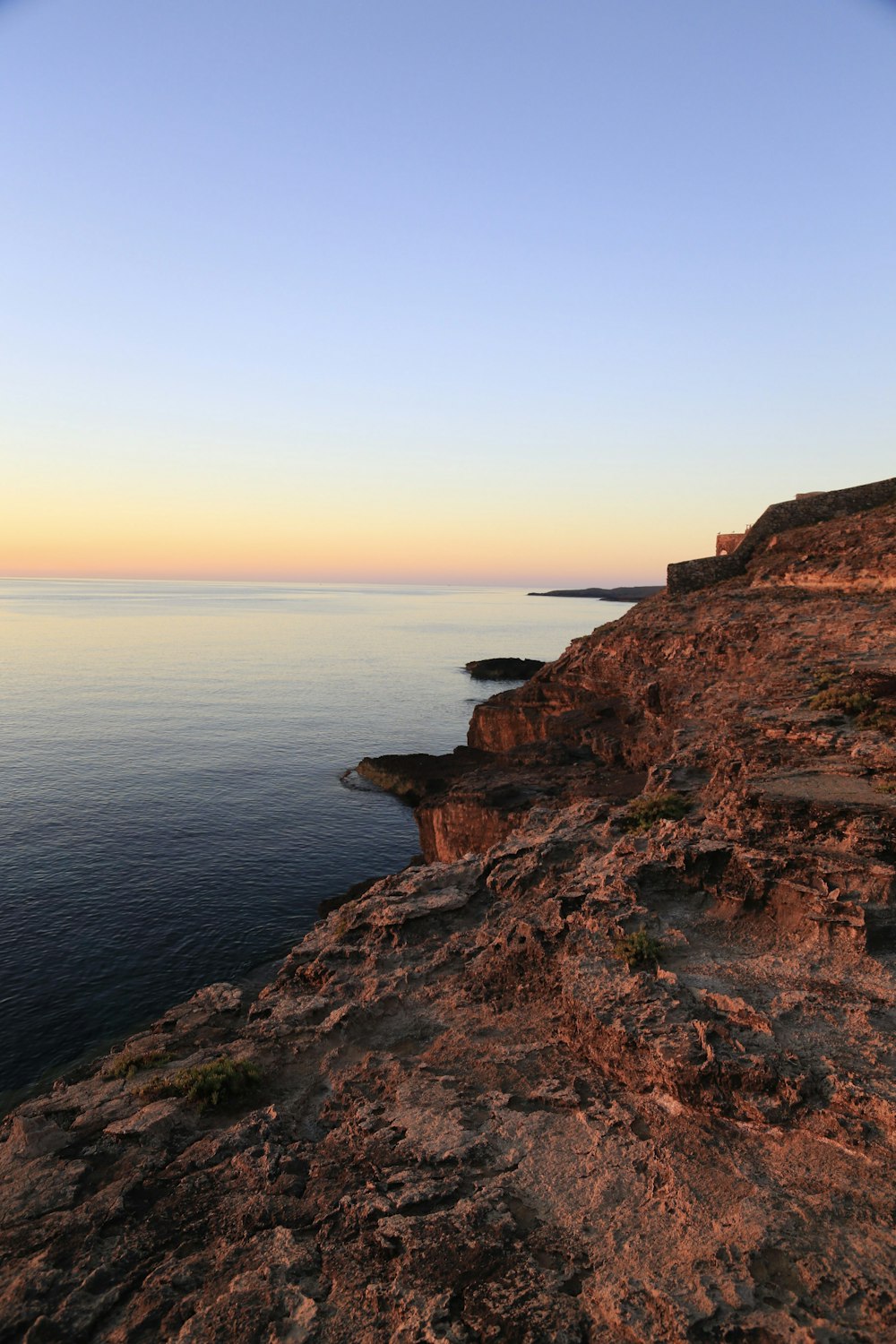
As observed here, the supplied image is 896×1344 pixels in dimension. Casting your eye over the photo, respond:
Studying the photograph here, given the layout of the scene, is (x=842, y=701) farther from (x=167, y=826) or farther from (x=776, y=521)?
(x=167, y=826)

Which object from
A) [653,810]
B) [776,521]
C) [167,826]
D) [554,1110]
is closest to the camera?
[554,1110]

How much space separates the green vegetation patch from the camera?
46.1 ft

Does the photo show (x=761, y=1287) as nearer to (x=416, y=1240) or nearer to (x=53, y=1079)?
(x=416, y=1240)

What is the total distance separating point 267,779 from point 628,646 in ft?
108

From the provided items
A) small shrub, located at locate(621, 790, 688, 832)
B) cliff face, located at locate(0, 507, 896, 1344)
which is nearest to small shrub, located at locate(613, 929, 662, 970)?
cliff face, located at locate(0, 507, 896, 1344)

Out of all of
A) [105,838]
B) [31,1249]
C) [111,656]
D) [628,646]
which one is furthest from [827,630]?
[111,656]

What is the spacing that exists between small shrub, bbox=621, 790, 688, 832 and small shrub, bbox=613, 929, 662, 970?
17.9 feet

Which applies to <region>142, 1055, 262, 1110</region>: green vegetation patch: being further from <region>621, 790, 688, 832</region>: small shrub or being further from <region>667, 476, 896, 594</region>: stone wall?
<region>667, 476, 896, 594</region>: stone wall

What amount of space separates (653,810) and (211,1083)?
13.8 metres

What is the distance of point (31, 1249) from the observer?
35.3 feet

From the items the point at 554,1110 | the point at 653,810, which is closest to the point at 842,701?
the point at 653,810

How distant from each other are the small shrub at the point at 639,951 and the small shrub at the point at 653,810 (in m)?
5.46

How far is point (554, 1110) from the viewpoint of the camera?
39.4 feet

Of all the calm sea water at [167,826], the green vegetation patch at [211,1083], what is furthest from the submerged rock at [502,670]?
the green vegetation patch at [211,1083]
